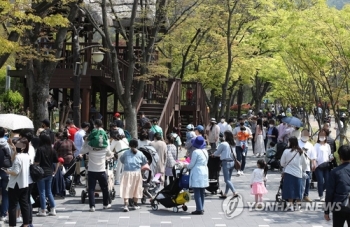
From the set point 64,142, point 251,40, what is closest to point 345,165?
point 64,142

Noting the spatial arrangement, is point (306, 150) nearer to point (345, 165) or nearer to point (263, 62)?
point (345, 165)

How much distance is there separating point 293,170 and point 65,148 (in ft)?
17.4

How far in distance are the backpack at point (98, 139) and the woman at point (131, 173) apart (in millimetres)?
488

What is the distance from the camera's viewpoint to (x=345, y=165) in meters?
8.12

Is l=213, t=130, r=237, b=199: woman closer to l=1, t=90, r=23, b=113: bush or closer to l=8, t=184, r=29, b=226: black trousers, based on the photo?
l=8, t=184, r=29, b=226: black trousers

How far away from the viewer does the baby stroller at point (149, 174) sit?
12.8m

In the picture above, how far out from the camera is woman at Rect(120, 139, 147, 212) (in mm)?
11887

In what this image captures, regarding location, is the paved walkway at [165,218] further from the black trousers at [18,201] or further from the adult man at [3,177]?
the black trousers at [18,201]

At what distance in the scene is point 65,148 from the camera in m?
13.9

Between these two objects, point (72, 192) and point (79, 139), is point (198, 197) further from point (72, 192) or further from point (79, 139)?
point (79, 139)

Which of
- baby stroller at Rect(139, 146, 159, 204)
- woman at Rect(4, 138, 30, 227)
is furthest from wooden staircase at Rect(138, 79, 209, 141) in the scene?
woman at Rect(4, 138, 30, 227)

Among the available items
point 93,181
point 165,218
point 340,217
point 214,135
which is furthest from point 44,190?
point 214,135

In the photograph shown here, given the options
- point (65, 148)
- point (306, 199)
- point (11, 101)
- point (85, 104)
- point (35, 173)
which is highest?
point (11, 101)

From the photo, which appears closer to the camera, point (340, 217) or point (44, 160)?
point (340, 217)
